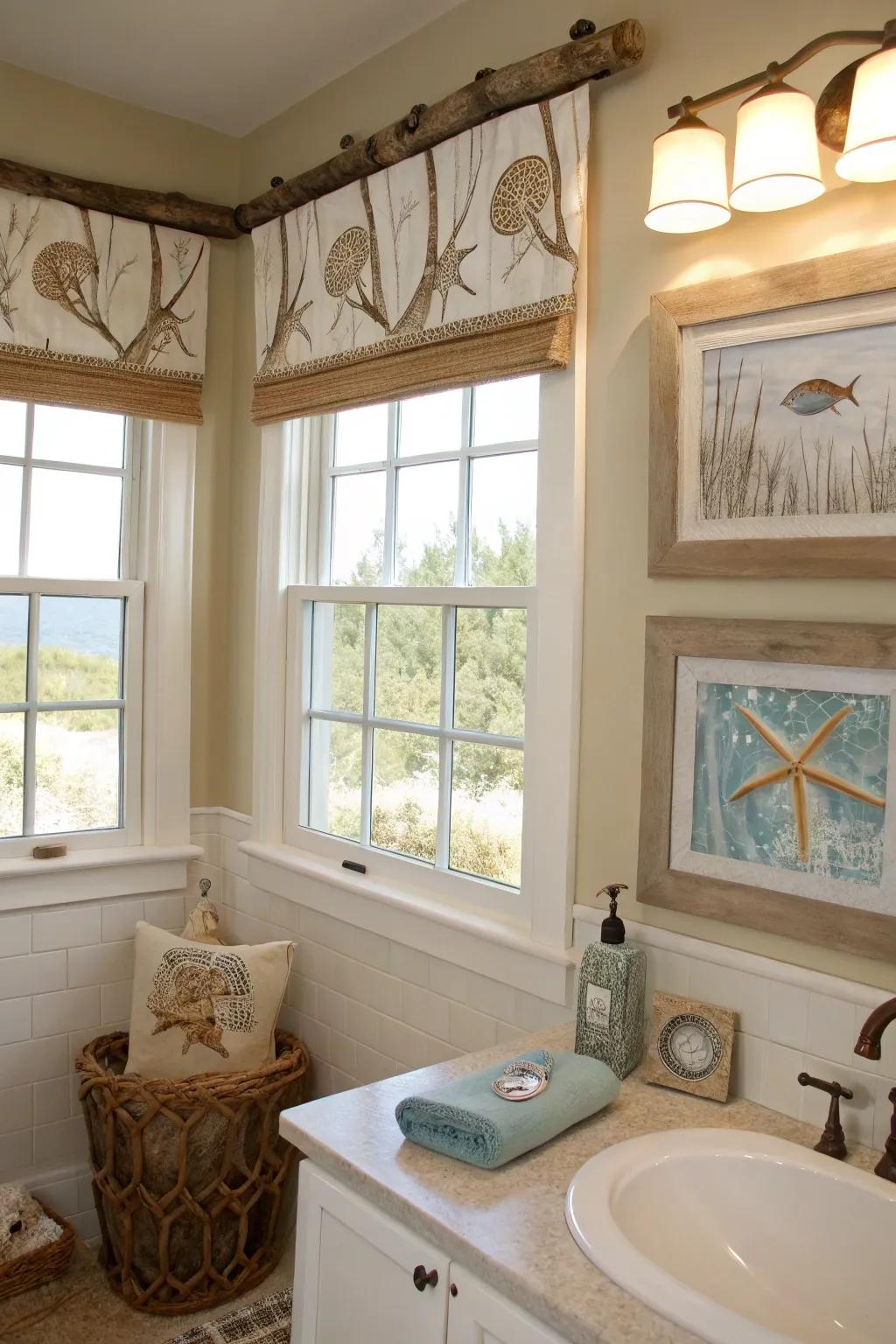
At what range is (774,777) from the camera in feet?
5.32

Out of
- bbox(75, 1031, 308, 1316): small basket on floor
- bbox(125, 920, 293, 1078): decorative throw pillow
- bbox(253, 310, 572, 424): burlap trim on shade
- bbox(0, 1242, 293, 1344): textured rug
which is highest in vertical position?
bbox(253, 310, 572, 424): burlap trim on shade

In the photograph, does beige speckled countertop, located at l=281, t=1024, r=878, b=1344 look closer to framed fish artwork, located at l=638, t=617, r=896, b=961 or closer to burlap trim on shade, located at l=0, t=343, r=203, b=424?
framed fish artwork, located at l=638, t=617, r=896, b=961

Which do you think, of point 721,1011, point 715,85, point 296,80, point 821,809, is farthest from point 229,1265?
point 296,80

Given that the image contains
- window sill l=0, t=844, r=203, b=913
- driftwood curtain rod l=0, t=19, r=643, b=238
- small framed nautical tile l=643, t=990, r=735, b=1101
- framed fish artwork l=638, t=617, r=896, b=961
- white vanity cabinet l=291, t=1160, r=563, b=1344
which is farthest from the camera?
window sill l=0, t=844, r=203, b=913

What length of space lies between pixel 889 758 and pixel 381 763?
1305 mm

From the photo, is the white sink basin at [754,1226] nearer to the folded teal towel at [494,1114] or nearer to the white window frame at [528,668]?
the folded teal towel at [494,1114]

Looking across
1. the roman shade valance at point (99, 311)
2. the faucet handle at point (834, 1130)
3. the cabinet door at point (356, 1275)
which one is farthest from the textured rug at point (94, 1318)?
the roman shade valance at point (99, 311)

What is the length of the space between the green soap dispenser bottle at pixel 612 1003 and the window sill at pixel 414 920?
0.20 meters

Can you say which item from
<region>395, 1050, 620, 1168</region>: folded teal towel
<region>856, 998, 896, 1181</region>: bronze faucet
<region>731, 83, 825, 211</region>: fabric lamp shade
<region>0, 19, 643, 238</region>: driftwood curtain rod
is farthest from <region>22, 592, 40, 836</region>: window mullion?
<region>856, 998, 896, 1181</region>: bronze faucet

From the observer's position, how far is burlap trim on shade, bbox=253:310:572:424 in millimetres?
1940

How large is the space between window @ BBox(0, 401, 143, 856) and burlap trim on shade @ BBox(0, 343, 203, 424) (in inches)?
4.4

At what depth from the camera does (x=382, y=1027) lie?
244 centimetres

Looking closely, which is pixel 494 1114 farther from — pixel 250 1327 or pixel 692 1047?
pixel 250 1327

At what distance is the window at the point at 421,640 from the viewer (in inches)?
87.0
